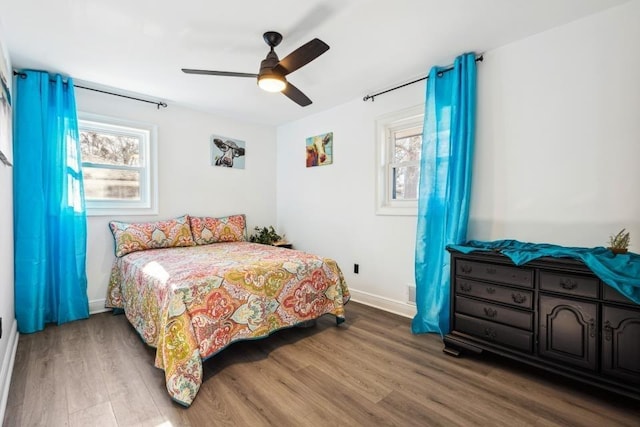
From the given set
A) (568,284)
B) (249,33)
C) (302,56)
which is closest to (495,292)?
(568,284)

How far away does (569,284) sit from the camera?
183 centimetres

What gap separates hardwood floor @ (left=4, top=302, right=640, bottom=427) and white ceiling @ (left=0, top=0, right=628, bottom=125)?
2379 millimetres

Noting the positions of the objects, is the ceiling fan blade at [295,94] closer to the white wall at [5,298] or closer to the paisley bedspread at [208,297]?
the paisley bedspread at [208,297]

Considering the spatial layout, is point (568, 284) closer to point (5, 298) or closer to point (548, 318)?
point (548, 318)

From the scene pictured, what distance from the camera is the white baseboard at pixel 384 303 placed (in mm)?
3109

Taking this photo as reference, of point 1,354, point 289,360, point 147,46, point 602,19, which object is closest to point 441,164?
point 602,19

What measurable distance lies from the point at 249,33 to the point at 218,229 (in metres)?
2.40

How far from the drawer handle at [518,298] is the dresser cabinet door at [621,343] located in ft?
1.27

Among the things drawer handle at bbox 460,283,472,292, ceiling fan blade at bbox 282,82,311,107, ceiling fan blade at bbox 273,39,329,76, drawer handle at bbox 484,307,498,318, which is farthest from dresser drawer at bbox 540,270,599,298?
ceiling fan blade at bbox 282,82,311,107

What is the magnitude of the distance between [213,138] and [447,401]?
385cm

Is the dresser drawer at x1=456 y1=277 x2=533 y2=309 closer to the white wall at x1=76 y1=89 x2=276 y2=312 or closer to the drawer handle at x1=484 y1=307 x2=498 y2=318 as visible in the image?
the drawer handle at x1=484 y1=307 x2=498 y2=318

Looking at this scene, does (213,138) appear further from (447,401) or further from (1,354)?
(447,401)

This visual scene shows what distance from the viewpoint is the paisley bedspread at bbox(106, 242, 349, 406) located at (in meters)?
1.83

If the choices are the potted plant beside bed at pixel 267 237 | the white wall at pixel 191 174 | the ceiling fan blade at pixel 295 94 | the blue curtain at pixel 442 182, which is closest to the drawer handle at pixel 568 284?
the blue curtain at pixel 442 182
